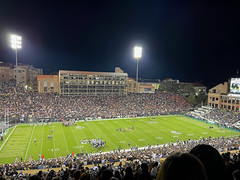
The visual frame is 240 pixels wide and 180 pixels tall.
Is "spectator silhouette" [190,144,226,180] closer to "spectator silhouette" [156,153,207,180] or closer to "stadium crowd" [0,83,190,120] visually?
"spectator silhouette" [156,153,207,180]

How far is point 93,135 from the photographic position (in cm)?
3388

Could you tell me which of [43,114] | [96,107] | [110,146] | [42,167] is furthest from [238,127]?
[43,114]

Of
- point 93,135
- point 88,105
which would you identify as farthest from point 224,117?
point 88,105

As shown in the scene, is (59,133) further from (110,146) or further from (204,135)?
(204,135)

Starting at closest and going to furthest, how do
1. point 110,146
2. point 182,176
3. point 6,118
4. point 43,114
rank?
point 182,176, point 110,146, point 6,118, point 43,114

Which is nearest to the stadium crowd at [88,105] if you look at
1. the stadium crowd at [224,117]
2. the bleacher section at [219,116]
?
the bleacher section at [219,116]

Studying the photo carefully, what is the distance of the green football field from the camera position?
26798mm

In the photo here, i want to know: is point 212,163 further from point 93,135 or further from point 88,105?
point 88,105

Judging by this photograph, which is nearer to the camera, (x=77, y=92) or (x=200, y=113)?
(x=200, y=113)

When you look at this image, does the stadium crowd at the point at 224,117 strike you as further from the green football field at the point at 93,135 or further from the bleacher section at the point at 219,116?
the green football field at the point at 93,135

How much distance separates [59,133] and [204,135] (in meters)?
27.2

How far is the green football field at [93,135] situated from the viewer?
26798mm

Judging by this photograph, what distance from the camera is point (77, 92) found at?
60000 millimetres

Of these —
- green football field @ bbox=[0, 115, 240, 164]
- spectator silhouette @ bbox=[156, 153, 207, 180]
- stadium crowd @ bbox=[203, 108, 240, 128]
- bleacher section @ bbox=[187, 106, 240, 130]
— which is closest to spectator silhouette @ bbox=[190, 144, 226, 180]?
spectator silhouette @ bbox=[156, 153, 207, 180]
